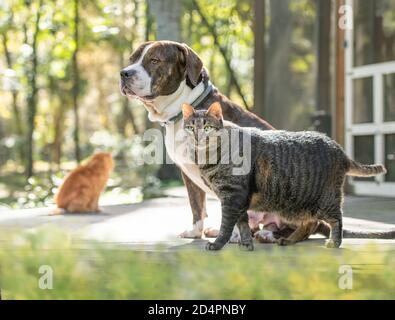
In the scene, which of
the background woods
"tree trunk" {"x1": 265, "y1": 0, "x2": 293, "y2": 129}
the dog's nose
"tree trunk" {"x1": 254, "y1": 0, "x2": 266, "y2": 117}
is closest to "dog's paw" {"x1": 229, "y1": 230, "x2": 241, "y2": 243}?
the dog's nose

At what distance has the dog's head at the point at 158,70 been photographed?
319 cm

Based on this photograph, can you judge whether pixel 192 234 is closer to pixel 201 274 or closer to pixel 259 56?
pixel 201 274

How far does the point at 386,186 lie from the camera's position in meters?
5.70

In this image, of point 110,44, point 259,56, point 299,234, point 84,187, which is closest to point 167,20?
point 259,56

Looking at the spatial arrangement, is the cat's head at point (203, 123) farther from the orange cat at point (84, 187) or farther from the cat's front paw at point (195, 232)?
the orange cat at point (84, 187)

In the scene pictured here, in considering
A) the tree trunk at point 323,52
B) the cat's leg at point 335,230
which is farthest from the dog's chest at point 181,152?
the tree trunk at point 323,52

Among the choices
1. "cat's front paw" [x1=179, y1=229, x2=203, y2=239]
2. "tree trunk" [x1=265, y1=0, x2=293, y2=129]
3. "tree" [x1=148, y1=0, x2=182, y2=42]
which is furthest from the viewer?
"tree trunk" [x1=265, y1=0, x2=293, y2=129]

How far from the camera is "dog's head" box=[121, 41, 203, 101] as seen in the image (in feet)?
10.5

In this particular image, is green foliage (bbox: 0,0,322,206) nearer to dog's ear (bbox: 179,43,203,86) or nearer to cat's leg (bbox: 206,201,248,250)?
dog's ear (bbox: 179,43,203,86)

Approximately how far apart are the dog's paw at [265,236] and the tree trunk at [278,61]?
6.52 meters

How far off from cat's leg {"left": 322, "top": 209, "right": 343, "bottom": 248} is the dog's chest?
0.61 metres

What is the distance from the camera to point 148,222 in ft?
13.4
